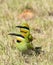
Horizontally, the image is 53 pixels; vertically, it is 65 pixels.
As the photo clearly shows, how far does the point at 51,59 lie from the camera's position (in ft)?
21.0

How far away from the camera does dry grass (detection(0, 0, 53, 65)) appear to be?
634 cm

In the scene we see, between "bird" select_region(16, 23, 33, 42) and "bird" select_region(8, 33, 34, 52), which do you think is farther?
"bird" select_region(16, 23, 33, 42)

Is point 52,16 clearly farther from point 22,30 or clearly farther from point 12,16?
point 22,30

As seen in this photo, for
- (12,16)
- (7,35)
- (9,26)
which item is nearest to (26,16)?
(12,16)

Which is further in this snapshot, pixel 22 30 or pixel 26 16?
pixel 26 16

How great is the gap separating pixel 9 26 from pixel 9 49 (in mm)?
1612

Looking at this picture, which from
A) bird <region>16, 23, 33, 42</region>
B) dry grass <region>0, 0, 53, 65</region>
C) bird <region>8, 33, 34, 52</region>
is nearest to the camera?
dry grass <region>0, 0, 53, 65</region>

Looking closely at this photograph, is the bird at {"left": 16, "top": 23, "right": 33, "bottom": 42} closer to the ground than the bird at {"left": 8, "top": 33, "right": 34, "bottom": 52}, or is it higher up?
higher up

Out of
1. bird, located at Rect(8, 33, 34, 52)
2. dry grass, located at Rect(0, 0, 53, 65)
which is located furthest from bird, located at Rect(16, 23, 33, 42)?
dry grass, located at Rect(0, 0, 53, 65)

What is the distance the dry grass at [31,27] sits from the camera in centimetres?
634

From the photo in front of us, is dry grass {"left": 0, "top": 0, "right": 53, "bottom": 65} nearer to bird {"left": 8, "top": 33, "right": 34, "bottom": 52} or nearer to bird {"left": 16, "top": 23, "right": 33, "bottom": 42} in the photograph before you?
bird {"left": 8, "top": 33, "right": 34, "bottom": 52}

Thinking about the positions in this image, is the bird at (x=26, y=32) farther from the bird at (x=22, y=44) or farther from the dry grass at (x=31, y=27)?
the dry grass at (x=31, y=27)

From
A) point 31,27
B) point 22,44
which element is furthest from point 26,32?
point 31,27

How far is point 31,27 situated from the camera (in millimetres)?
8430
